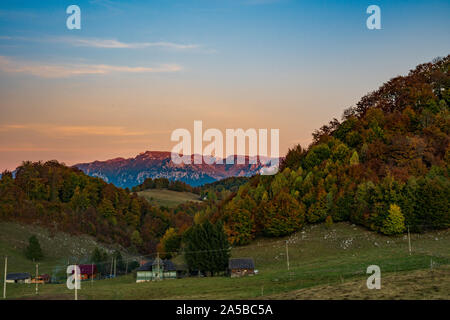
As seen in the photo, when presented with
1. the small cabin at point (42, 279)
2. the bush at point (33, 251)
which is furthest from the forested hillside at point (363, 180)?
the small cabin at point (42, 279)

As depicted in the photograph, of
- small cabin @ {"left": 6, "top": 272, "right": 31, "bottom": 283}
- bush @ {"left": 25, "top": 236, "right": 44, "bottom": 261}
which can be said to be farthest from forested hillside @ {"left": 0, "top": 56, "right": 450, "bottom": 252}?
small cabin @ {"left": 6, "top": 272, "right": 31, "bottom": 283}

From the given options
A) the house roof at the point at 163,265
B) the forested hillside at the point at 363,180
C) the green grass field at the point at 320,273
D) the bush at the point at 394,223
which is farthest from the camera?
the forested hillside at the point at 363,180

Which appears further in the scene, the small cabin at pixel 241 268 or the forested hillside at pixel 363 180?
the forested hillside at pixel 363 180

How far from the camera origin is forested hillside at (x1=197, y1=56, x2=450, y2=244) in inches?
3856

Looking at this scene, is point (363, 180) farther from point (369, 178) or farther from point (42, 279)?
point (42, 279)

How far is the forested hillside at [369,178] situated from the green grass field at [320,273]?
3499 millimetres

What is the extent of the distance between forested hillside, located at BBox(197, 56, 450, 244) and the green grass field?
3499 millimetres

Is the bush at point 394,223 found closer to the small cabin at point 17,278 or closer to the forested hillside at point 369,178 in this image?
the forested hillside at point 369,178

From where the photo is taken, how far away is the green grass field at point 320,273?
157 feet

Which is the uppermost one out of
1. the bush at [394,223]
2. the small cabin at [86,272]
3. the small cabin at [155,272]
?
the bush at [394,223]

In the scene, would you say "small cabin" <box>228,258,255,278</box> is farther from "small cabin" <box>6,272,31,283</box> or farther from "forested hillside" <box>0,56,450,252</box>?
"small cabin" <box>6,272,31,283</box>

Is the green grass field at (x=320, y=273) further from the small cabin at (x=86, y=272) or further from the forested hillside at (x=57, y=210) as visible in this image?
the forested hillside at (x=57, y=210)

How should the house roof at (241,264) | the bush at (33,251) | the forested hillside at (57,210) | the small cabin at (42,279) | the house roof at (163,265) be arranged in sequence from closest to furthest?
the house roof at (241,264)
the house roof at (163,265)
the small cabin at (42,279)
the bush at (33,251)
the forested hillside at (57,210)

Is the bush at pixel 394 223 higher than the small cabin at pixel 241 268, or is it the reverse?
the bush at pixel 394 223
